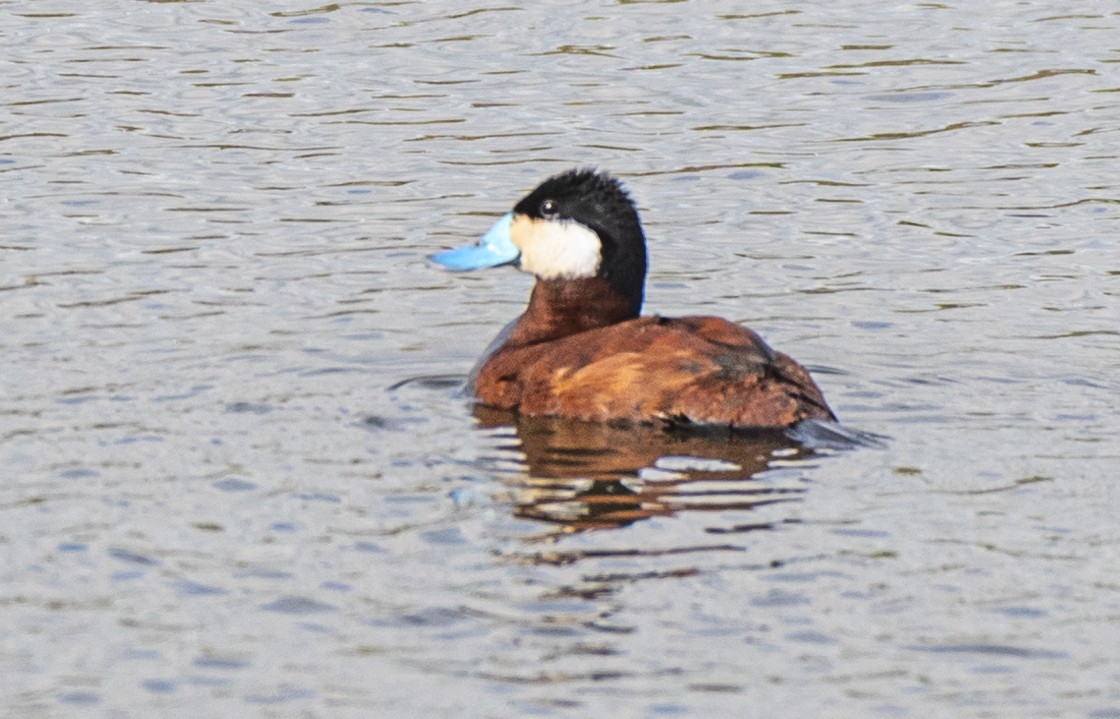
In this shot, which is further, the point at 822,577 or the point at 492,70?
the point at 492,70

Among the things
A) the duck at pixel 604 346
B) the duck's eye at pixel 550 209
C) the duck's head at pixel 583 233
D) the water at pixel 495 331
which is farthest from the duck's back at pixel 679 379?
the duck's eye at pixel 550 209

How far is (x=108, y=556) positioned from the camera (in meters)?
6.24

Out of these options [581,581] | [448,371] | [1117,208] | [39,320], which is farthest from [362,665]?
[1117,208]

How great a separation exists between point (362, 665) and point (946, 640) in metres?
1.46

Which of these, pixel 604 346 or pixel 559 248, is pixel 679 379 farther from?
pixel 559 248

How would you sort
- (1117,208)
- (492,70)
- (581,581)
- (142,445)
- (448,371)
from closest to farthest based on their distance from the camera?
(581,581), (142,445), (448,371), (1117,208), (492,70)

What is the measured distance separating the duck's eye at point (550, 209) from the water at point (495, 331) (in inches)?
29.4

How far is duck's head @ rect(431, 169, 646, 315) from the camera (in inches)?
337

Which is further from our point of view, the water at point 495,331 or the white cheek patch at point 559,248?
the white cheek patch at point 559,248

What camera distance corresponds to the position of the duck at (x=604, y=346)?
7.63 m

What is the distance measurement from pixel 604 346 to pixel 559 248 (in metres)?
0.90

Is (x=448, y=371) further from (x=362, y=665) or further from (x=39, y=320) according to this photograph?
(x=362, y=665)

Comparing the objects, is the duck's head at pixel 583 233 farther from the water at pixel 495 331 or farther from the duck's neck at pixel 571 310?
the water at pixel 495 331

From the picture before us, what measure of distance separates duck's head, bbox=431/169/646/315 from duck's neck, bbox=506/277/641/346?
0.10 ft
